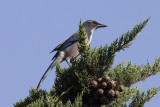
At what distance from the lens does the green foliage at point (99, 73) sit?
12.0 ft

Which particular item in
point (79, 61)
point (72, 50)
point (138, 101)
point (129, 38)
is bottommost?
point (138, 101)

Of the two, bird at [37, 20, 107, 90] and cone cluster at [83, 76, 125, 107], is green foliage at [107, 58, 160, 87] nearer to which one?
cone cluster at [83, 76, 125, 107]

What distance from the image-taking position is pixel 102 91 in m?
3.67

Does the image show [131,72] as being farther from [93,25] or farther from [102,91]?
[93,25]

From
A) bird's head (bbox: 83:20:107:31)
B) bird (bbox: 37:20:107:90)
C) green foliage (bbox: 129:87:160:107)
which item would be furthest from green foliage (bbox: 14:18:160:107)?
bird's head (bbox: 83:20:107:31)

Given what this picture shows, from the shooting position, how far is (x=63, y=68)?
158 inches

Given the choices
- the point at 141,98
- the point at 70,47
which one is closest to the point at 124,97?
the point at 141,98

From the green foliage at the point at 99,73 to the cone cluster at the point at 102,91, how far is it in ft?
0.28

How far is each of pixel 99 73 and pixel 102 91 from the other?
0.33 m

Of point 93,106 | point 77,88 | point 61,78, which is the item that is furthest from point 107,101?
point 61,78

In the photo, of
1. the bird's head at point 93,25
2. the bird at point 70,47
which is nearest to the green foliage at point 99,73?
the bird at point 70,47

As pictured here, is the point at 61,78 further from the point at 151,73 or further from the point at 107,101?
the point at 151,73

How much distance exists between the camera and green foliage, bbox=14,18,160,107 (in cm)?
366

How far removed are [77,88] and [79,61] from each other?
1.21ft
